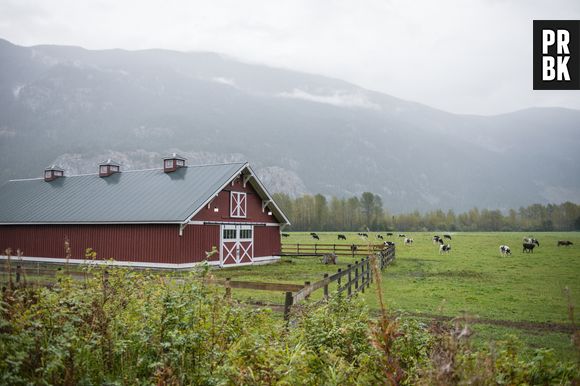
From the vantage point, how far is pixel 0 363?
13.8ft

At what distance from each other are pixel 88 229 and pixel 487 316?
24910 millimetres

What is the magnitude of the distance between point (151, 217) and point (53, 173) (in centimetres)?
1659

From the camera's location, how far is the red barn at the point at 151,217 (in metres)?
26.4

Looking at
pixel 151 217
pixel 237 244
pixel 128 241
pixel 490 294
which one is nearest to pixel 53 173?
pixel 128 241

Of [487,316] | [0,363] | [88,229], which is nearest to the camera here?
[0,363]

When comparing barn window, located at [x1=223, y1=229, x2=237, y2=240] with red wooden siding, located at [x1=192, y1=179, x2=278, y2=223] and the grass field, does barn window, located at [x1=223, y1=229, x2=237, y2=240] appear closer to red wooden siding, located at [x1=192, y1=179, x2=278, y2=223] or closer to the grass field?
red wooden siding, located at [x1=192, y1=179, x2=278, y2=223]

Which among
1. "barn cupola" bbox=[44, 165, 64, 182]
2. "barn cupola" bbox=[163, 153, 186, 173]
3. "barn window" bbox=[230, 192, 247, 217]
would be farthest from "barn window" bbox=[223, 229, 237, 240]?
"barn cupola" bbox=[44, 165, 64, 182]

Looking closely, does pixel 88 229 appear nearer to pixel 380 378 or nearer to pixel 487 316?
pixel 487 316

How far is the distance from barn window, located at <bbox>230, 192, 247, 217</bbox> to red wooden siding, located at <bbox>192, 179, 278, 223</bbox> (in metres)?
0.27

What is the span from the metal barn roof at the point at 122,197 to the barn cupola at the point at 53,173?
47 cm

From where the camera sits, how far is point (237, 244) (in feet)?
99.6

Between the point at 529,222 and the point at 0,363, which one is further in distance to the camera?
the point at 529,222

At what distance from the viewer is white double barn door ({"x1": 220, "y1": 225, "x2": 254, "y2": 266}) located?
2911 centimetres

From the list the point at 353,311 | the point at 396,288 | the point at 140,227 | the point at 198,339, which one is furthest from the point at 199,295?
the point at 140,227
